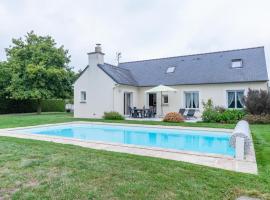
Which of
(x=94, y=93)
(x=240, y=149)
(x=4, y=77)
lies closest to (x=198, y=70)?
(x=94, y=93)

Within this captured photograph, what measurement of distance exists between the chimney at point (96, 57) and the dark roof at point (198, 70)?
23.4 inches

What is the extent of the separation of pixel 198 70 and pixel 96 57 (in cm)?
920

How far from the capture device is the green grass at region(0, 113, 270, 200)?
407 cm

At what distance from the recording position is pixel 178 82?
2120cm

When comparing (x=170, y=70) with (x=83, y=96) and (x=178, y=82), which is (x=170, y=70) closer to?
(x=178, y=82)

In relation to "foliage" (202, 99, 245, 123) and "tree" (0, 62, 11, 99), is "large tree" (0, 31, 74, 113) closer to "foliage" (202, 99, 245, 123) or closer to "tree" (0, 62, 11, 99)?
"tree" (0, 62, 11, 99)

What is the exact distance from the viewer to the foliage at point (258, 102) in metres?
16.0

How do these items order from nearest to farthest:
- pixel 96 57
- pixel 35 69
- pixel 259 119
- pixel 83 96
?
pixel 259 119 → pixel 96 57 → pixel 83 96 → pixel 35 69

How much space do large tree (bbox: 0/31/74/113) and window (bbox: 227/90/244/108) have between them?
54.0 ft

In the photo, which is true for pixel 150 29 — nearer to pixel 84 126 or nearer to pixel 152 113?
pixel 152 113

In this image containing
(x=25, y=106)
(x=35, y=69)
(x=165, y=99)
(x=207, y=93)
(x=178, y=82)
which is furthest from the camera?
(x=25, y=106)

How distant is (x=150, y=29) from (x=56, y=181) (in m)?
18.8

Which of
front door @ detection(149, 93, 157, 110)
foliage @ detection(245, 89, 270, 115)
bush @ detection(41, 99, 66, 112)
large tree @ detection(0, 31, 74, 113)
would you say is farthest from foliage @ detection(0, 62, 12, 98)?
foliage @ detection(245, 89, 270, 115)

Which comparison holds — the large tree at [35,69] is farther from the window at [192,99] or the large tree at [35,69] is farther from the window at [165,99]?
the window at [192,99]
